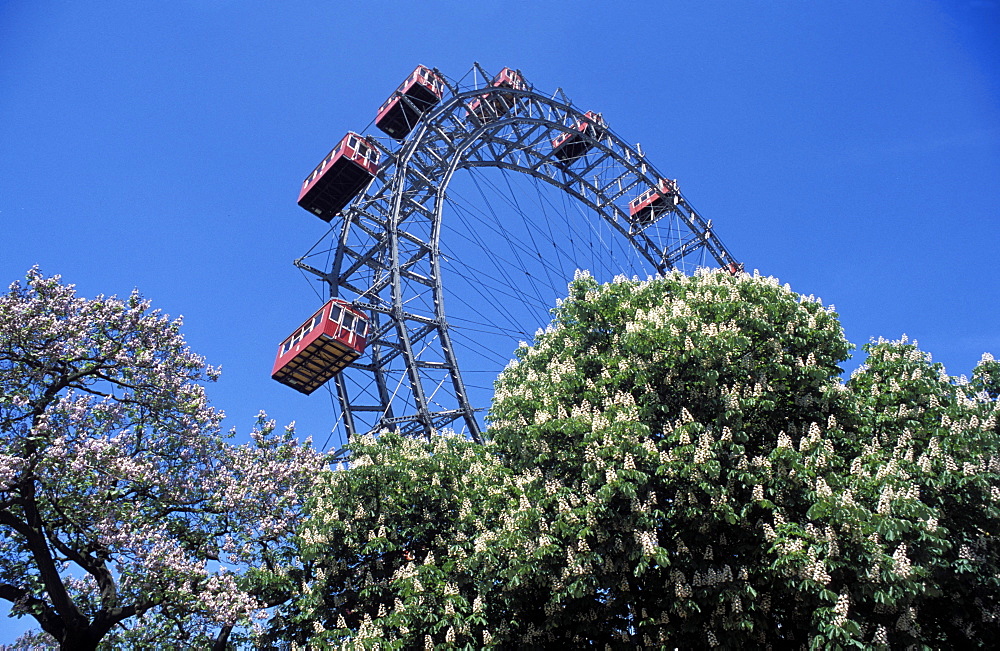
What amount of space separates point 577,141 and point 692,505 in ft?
110

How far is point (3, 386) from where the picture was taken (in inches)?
599

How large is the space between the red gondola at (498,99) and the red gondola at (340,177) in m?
6.26

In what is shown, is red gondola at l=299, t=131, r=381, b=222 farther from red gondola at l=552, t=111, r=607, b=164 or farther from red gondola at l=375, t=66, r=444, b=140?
red gondola at l=552, t=111, r=607, b=164

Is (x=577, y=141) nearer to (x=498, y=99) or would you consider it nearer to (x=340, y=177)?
(x=498, y=99)

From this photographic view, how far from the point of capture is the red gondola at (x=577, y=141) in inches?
1695

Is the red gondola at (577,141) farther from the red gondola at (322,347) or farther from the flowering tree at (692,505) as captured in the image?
the flowering tree at (692,505)

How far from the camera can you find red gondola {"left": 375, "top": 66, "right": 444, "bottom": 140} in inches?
1481

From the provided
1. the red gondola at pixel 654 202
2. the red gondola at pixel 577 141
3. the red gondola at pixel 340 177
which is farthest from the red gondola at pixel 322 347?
the red gondola at pixel 654 202

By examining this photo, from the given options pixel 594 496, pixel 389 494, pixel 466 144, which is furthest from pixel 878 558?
pixel 466 144

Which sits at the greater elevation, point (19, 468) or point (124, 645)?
point (19, 468)

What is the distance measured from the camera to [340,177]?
35.0 m

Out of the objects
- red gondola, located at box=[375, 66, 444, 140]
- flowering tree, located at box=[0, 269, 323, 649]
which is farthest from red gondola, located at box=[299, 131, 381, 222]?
flowering tree, located at box=[0, 269, 323, 649]

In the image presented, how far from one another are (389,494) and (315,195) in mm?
21757

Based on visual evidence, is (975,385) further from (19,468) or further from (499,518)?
(19,468)
